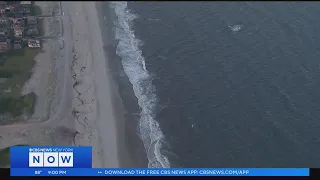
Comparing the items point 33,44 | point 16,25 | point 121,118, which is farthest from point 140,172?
point 16,25

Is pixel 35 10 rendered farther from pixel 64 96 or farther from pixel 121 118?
pixel 121 118

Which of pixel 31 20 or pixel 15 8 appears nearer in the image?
pixel 31 20

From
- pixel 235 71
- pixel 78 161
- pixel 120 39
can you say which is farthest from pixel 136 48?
pixel 78 161

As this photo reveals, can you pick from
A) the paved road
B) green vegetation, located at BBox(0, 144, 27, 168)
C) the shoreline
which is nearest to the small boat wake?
the shoreline

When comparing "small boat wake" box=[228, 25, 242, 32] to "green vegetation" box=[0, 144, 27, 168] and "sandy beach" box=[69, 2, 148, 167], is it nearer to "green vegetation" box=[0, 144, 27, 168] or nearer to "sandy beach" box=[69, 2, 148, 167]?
"sandy beach" box=[69, 2, 148, 167]

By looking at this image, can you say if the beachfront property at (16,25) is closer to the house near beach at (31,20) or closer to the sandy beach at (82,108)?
the house near beach at (31,20)
